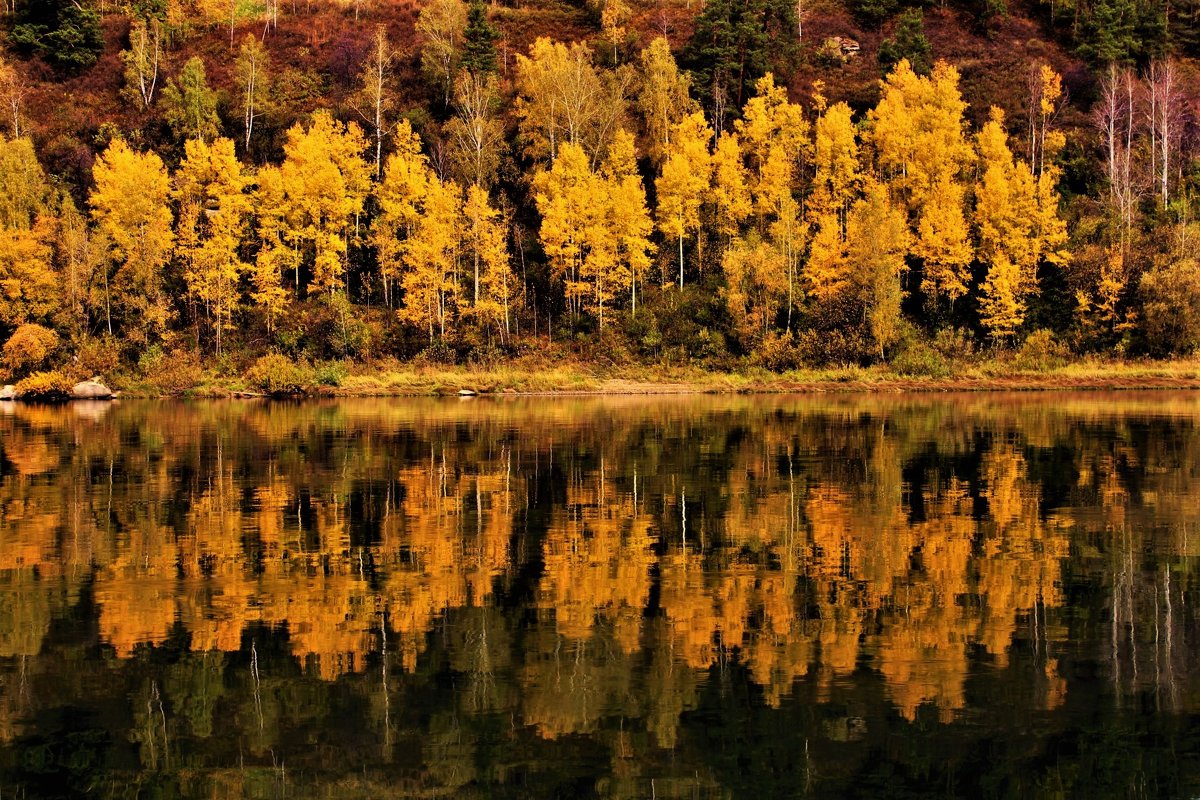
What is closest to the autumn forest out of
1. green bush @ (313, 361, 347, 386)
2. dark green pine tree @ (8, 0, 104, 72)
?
green bush @ (313, 361, 347, 386)

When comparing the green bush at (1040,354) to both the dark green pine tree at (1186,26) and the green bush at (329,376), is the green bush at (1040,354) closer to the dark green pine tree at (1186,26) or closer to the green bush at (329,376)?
the green bush at (329,376)

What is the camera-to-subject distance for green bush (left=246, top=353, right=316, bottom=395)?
67312 millimetres

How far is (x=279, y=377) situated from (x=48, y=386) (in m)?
15.1

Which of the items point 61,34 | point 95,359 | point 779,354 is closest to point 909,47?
point 779,354

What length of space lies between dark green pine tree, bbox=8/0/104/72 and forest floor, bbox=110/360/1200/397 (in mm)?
50730

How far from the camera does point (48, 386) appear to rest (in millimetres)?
68625

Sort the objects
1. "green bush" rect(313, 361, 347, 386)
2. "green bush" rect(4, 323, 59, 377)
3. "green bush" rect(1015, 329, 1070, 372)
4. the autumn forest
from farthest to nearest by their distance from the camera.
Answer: the autumn forest < "green bush" rect(313, 361, 347, 386) < "green bush" rect(4, 323, 59, 377) < "green bush" rect(1015, 329, 1070, 372)

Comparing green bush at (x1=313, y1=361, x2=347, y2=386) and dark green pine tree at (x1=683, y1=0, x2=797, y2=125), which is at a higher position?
dark green pine tree at (x1=683, y1=0, x2=797, y2=125)

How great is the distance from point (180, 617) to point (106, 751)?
173 inches

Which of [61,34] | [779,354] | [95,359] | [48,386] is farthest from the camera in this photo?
[61,34]

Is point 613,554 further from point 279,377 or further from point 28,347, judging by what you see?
point 28,347

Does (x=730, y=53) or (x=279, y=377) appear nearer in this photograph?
(x=279, y=377)

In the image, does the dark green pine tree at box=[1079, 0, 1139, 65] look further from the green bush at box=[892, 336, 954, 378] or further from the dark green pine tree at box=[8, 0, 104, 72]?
the dark green pine tree at box=[8, 0, 104, 72]

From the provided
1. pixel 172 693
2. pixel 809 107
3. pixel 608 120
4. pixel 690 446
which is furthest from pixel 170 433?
pixel 809 107
